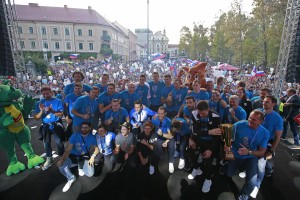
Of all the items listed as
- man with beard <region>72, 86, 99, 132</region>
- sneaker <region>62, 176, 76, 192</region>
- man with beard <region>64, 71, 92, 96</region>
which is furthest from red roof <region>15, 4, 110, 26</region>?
sneaker <region>62, 176, 76, 192</region>

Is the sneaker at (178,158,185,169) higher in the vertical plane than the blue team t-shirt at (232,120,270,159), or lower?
lower

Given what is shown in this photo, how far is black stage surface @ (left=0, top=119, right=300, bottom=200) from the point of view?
370cm

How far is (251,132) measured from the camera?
337 centimetres

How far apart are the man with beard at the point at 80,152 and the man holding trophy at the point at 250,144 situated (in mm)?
2808

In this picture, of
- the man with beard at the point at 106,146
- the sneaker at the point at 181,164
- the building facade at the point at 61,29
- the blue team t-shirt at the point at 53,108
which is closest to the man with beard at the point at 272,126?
the sneaker at the point at 181,164

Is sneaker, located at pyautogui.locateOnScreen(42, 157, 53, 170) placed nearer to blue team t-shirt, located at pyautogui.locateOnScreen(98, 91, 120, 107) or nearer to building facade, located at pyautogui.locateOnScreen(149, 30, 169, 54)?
blue team t-shirt, located at pyautogui.locateOnScreen(98, 91, 120, 107)

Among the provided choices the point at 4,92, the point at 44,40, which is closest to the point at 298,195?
the point at 4,92

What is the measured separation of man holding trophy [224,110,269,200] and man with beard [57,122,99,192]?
2808 mm

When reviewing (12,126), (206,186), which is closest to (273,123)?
(206,186)

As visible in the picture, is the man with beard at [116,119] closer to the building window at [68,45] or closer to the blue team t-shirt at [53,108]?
the blue team t-shirt at [53,108]

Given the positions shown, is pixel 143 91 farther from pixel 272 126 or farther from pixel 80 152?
pixel 272 126

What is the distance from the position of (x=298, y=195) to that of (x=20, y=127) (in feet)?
19.9

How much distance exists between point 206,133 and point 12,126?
425 cm

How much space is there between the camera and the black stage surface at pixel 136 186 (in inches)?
146
